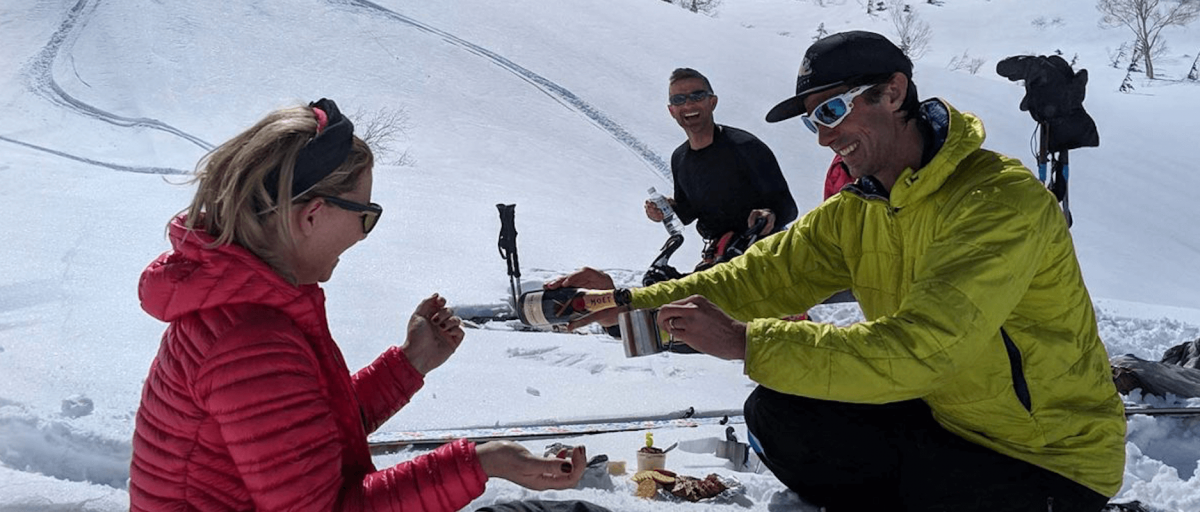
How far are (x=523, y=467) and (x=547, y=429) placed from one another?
217 cm

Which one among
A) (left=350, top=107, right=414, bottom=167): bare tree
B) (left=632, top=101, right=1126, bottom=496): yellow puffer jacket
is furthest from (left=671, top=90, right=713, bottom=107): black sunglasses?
(left=350, top=107, right=414, bottom=167): bare tree

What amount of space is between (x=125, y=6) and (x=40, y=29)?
149 centimetres

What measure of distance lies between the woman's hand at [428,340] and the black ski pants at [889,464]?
98 cm

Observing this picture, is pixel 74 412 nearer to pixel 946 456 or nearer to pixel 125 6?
pixel 946 456

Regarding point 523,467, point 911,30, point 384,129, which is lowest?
point 523,467

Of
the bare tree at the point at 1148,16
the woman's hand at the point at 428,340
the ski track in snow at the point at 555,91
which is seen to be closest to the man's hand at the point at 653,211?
the woman's hand at the point at 428,340

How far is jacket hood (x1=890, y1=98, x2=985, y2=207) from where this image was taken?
2252 mm

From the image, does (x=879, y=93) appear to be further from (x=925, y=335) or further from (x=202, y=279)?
(x=202, y=279)

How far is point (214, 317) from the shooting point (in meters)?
1.61

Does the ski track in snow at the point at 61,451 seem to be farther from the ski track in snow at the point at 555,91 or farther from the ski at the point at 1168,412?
the ski track in snow at the point at 555,91

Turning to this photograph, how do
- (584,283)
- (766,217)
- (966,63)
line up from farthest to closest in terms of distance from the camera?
(966,63) < (766,217) < (584,283)

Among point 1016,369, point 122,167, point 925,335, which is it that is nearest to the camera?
point 925,335

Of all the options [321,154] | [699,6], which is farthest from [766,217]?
[699,6]

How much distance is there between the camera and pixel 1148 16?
2577 cm
